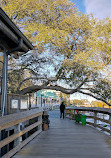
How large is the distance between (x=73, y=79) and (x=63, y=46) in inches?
101

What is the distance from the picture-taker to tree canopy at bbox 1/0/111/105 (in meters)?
14.6

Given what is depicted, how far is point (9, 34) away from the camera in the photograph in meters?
5.97

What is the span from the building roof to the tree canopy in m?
7.50

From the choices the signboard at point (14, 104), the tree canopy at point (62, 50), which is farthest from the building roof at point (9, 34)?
the tree canopy at point (62, 50)

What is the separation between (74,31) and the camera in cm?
1616

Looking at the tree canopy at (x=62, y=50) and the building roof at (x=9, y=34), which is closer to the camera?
the building roof at (x=9, y=34)

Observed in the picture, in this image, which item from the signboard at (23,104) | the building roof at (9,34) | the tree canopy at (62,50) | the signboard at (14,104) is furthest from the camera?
the tree canopy at (62,50)

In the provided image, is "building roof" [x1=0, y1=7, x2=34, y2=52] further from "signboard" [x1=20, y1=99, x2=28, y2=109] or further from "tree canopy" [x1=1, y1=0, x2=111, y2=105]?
"tree canopy" [x1=1, y1=0, x2=111, y2=105]

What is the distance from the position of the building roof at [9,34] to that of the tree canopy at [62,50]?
7.50 meters

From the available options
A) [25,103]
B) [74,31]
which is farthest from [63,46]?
[25,103]

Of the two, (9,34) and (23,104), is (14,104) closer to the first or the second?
(23,104)

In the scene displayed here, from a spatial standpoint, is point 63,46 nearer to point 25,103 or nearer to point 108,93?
point 108,93

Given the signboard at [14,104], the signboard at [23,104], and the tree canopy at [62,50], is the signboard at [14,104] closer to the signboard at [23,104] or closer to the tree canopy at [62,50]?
the signboard at [23,104]

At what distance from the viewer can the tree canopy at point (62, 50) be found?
576 inches
